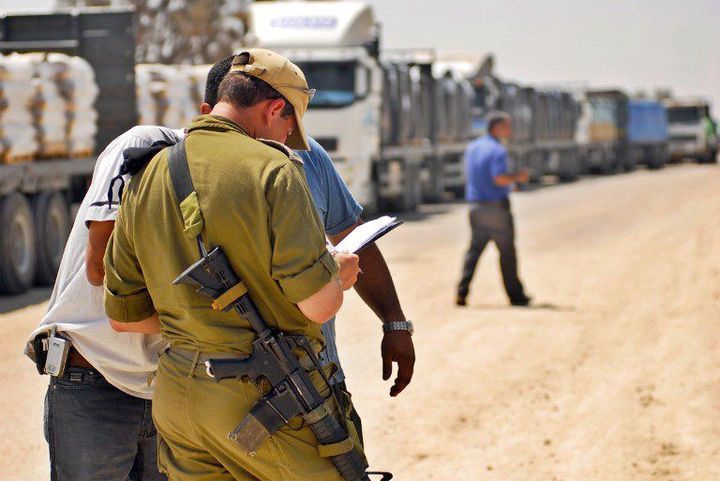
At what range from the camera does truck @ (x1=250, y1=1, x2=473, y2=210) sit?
68.7 feet

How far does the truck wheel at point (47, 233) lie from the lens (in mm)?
13789

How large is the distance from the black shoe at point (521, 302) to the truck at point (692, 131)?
41.7 m

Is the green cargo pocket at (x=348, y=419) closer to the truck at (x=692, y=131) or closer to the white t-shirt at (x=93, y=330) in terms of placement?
the white t-shirt at (x=93, y=330)

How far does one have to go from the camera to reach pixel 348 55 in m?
20.9

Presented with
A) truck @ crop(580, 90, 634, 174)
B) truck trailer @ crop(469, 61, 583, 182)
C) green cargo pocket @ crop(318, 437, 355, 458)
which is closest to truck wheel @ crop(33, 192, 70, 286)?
green cargo pocket @ crop(318, 437, 355, 458)

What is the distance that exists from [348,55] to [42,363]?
57.7 ft

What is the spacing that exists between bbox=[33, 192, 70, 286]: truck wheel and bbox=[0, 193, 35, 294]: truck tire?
0.15 m

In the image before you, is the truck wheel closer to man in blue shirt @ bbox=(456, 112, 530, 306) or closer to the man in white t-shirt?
man in blue shirt @ bbox=(456, 112, 530, 306)

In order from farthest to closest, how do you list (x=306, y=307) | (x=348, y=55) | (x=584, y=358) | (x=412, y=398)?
(x=348, y=55) < (x=584, y=358) < (x=412, y=398) < (x=306, y=307)

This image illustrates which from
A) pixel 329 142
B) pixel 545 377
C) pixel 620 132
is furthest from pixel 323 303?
pixel 620 132

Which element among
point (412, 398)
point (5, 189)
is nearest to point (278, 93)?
point (412, 398)

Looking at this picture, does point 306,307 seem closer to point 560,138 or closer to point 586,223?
point 586,223

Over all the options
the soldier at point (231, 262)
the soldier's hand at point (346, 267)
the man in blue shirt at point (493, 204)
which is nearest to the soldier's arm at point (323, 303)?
the soldier at point (231, 262)

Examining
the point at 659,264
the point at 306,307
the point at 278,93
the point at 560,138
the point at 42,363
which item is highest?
the point at 278,93
